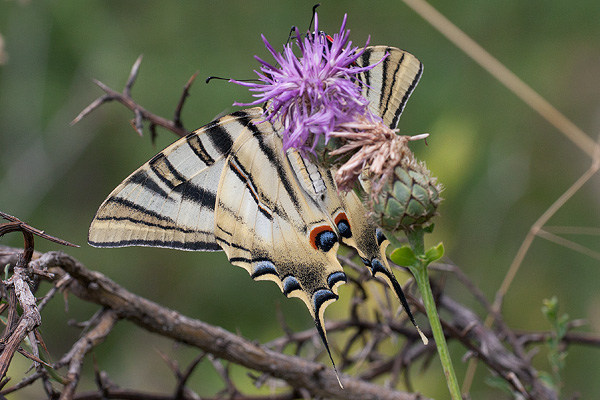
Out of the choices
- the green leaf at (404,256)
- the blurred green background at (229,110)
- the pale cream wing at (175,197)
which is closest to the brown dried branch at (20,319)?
the pale cream wing at (175,197)

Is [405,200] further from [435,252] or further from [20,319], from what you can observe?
[20,319]

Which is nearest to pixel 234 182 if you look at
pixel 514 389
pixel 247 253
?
pixel 247 253

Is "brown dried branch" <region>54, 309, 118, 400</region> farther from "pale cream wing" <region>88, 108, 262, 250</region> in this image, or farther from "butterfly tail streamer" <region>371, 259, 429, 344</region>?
"butterfly tail streamer" <region>371, 259, 429, 344</region>

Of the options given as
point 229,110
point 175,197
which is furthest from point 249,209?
point 229,110

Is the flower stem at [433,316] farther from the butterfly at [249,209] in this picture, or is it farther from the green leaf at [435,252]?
the butterfly at [249,209]

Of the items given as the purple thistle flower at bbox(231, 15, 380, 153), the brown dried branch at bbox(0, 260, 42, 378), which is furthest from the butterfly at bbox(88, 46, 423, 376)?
the brown dried branch at bbox(0, 260, 42, 378)

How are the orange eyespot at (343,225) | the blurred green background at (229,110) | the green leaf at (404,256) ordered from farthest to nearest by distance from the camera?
the blurred green background at (229,110) → the orange eyespot at (343,225) → the green leaf at (404,256)
